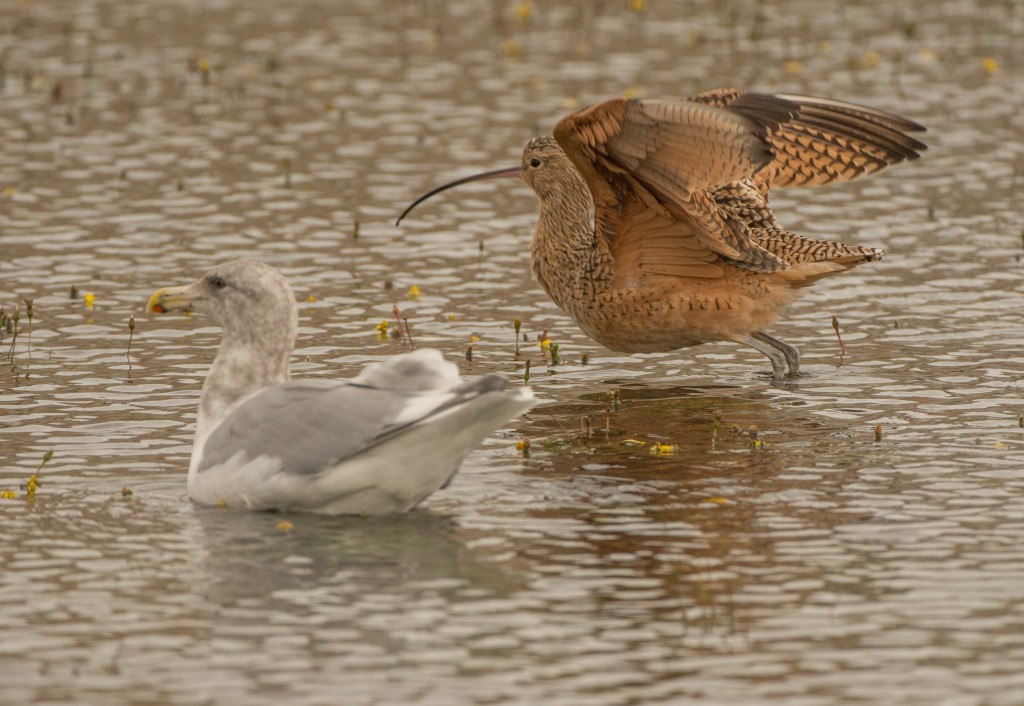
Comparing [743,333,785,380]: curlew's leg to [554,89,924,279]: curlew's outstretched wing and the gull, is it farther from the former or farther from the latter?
the gull

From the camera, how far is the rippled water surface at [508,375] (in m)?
7.27

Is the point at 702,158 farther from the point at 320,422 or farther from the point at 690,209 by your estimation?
the point at 320,422

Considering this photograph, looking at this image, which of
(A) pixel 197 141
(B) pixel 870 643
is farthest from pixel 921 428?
(A) pixel 197 141

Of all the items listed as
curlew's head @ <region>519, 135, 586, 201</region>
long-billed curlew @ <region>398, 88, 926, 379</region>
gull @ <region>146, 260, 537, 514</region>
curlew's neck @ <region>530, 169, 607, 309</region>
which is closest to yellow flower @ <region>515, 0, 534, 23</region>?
long-billed curlew @ <region>398, 88, 926, 379</region>

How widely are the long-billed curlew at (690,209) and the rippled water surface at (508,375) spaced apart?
1.58ft

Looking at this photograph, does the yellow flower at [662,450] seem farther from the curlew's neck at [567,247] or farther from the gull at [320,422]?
the curlew's neck at [567,247]

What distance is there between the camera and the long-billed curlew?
10.7 metres

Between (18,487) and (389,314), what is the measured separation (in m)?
4.22

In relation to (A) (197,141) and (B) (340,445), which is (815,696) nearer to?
(B) (340,445)

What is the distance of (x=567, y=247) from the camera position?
39.9 ft

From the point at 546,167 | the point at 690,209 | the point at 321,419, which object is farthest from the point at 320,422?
the point at 546,167

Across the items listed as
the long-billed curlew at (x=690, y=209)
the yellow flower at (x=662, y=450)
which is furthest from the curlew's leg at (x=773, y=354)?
the yellow flower at (x=662, y=450)

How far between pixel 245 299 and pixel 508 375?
108 inches

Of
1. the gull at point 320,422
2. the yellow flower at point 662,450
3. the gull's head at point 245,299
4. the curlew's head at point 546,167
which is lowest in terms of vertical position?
the yellow flower at point 662,450
